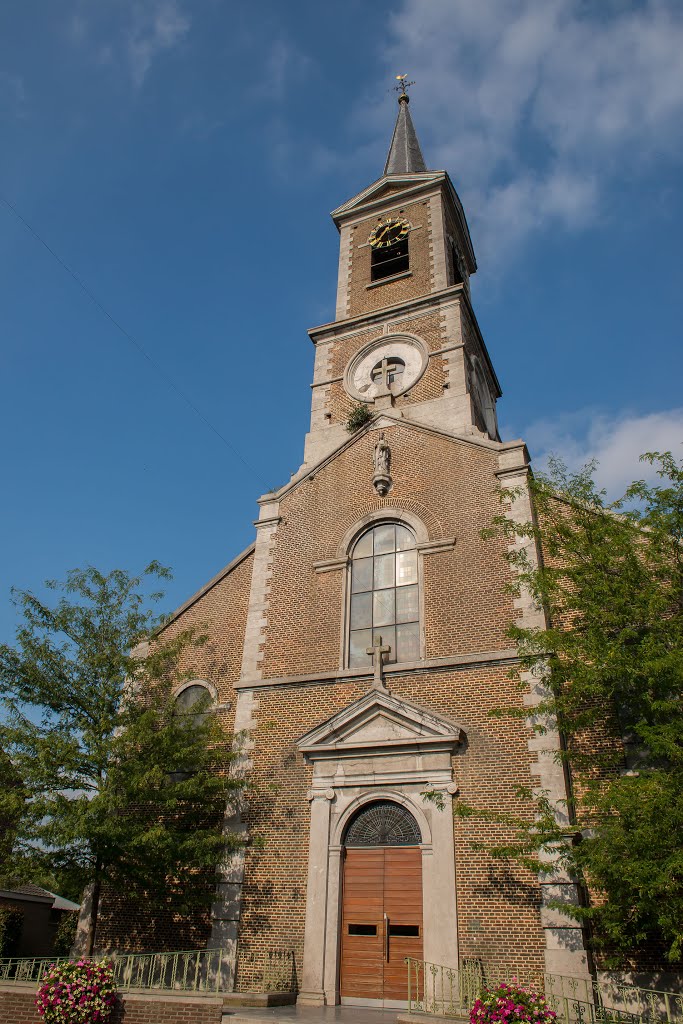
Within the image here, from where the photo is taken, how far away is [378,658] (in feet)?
47.4

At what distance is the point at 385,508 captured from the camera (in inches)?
655

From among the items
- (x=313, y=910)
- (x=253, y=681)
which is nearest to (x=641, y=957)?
(x=313, y=910)

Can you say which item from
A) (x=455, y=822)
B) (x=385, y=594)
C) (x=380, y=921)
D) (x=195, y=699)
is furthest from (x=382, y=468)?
(x=380, y=921)

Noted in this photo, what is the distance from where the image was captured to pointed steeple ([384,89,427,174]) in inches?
1140

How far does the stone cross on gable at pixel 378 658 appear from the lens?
14.2 meters

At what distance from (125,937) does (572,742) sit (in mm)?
9232

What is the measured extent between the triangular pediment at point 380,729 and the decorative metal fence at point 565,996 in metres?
3.35

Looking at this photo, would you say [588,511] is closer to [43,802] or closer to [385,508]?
[385,508]

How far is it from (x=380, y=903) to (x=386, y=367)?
44.0 ft

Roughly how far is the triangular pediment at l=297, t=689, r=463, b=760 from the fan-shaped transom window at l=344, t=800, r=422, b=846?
41.3 inches

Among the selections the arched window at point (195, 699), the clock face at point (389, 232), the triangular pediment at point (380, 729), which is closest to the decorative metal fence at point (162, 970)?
the triangular pediment at point (380, 729)

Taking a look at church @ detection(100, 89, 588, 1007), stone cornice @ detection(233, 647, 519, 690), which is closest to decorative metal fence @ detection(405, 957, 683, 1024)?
church @ detection(100, 89, 588, 1007)

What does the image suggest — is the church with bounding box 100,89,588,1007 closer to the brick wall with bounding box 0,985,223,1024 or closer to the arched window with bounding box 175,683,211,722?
the arched window with bounding box 175,683,211,722

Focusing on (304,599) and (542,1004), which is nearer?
(542,1004)
